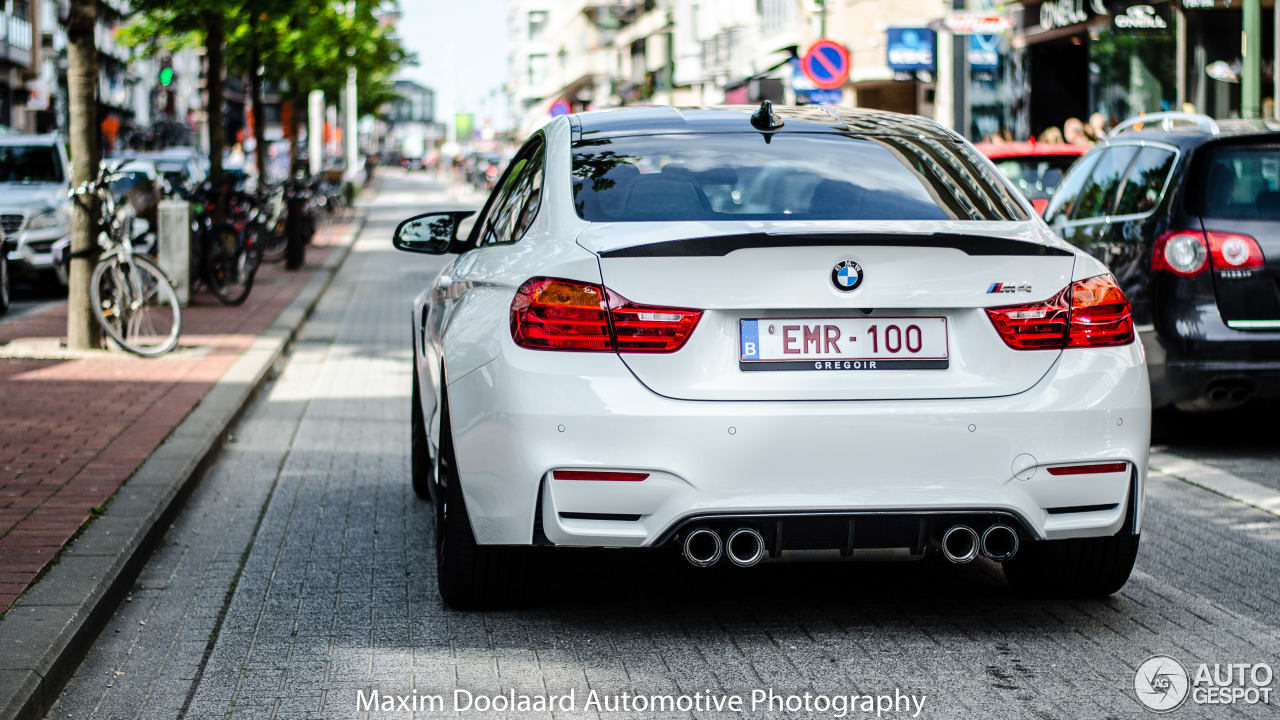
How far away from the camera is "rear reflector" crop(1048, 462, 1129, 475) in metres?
4.36

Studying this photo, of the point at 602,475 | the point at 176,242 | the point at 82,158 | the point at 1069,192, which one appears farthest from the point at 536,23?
the point at 602,475

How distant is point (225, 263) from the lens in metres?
16.2

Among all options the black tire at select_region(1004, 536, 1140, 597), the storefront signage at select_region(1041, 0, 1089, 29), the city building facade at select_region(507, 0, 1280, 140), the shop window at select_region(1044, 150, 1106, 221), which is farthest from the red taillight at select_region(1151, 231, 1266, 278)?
the storefront signage at select_region(1041, 0, 1089, 29)

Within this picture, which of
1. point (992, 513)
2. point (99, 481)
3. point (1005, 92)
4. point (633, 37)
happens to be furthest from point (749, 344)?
point (633, 37)

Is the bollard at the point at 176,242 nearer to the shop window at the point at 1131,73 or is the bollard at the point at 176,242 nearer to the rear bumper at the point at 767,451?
the rear bumper at the point at 767,451

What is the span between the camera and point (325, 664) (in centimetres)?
443

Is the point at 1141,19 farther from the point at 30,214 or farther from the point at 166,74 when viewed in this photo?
the point at 30,214

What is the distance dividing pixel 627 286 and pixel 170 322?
9.44 metres

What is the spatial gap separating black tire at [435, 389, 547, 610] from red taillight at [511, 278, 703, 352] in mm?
616

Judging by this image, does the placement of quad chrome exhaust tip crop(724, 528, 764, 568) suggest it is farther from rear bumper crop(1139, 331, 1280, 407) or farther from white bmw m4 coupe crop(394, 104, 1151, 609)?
rear bumper crop(1139, 331, 1280, 407)

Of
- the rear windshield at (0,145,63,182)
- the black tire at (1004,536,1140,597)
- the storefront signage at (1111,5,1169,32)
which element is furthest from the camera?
the storefront signage at (1111,5,1169,32)

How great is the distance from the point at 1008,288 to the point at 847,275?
17.4 inches

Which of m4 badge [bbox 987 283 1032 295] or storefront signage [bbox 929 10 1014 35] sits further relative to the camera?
storefront signage [bbox 929 10 1014 35]

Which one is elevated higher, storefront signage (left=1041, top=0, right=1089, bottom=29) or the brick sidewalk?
storefront signage (left=1041, top=0, right=1089, bottom=29)
